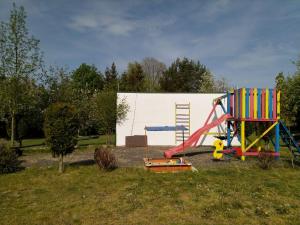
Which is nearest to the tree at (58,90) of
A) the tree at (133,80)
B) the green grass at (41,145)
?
the green grass at (41,145)

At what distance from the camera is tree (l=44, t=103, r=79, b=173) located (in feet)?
28.9

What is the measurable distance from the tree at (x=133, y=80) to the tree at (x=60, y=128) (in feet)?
109

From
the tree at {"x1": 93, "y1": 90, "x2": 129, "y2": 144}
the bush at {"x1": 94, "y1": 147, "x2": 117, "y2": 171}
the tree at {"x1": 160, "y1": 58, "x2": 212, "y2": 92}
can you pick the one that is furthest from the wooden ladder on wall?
the tree at {"x1": 160, "y1": 58, "x2": 212, "y2": 92}

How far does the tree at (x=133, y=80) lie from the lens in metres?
42.4

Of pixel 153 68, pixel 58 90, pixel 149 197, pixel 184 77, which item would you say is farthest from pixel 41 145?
pixel 153 68

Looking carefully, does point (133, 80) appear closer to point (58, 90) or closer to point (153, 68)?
point (153, 68)

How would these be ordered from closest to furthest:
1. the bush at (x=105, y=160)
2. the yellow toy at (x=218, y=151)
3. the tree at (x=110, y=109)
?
the bush at (x=105, y=160) → the yellow toy at (x=218, y=151) → the tree at (x=110, y=109)

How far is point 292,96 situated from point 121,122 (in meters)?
13.0

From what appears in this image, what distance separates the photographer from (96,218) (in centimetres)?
506

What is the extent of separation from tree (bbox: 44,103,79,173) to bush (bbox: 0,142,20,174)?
1761 mm

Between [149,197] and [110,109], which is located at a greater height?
[110,109]

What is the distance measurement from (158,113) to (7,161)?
32.4 ft

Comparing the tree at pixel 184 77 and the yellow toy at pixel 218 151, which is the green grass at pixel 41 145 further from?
the tree at pixel 184 77

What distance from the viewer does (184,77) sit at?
43.1 meters
